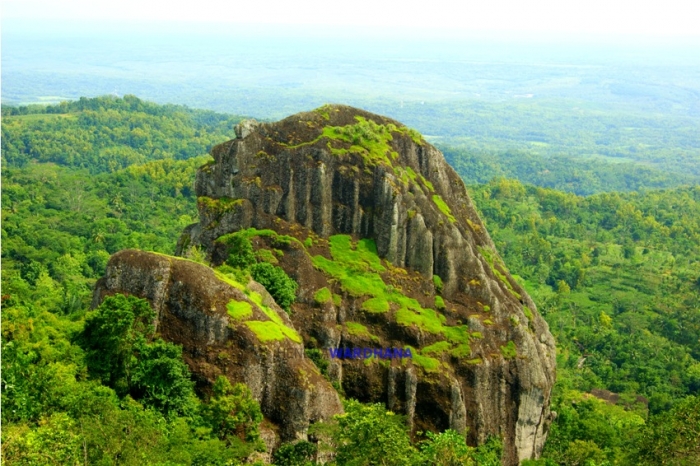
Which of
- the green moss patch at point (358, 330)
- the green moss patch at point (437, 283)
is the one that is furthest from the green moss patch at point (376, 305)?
the green moss patch at point (437, 283)

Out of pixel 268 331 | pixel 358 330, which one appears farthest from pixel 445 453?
pixel 358 330

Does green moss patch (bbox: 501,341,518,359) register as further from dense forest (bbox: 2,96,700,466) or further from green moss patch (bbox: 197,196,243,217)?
green moss patch (bbox: 197,196,243,217)

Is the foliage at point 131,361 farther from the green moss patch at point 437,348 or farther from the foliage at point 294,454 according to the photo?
the green moss patch at point 437,348

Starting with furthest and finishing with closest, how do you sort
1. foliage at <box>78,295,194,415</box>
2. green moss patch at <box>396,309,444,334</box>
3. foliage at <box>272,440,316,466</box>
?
green moss patch at <box>396,309,444,334</box>, foliage at <box>272,440,316,466</box>, foliage at <box>78,295,194,415</box>

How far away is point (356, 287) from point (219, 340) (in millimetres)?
11269

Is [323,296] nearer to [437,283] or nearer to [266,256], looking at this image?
[266,256]

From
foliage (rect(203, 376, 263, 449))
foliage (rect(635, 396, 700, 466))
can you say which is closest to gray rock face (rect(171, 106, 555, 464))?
foliage (rect(203, 376, 263, 449))

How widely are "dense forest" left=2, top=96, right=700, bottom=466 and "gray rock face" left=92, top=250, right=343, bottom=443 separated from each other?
121cm

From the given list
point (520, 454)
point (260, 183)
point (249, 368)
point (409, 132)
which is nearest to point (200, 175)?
point (260, 183)

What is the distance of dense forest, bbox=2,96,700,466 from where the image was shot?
25016mm

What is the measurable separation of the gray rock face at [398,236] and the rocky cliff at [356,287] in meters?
0.09

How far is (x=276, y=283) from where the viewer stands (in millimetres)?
38531

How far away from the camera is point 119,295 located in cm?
3062

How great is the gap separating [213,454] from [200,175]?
79.2ft
